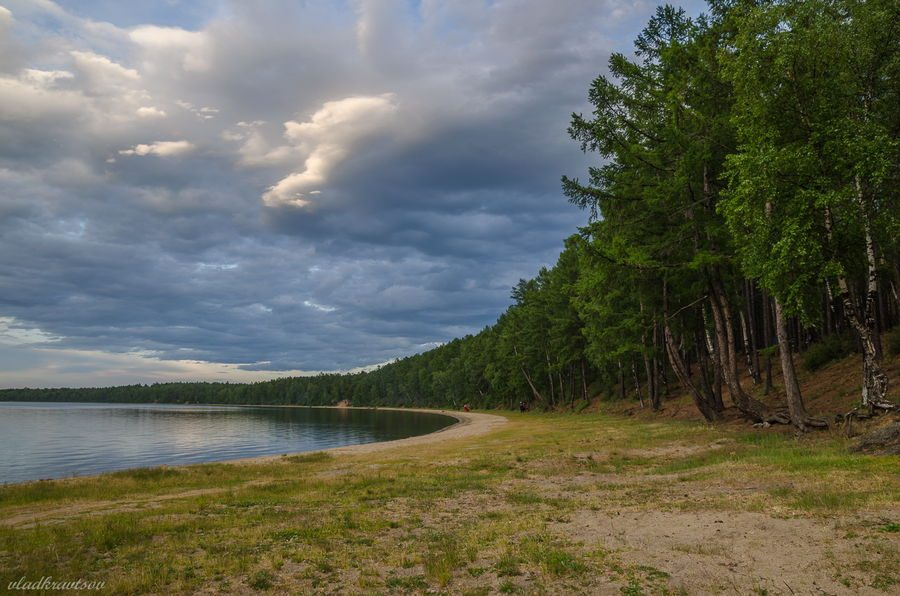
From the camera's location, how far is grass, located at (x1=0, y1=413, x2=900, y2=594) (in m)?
7.89

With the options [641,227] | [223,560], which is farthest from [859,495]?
[641,227]

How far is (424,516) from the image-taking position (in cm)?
1230

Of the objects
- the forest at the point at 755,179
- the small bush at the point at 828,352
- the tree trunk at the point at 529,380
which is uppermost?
the forest at the point at 755,179

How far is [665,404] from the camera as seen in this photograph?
153 feet

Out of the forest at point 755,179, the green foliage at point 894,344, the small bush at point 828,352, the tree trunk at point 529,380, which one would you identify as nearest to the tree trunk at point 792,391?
the forest at point 755,179

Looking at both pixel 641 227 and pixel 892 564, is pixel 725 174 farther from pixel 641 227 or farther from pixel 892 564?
pixel 892 564

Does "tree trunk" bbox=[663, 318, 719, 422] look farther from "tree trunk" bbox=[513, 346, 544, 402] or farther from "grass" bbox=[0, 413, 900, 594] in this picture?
"tree trunk" bbox=[513, 346, 544, 402]

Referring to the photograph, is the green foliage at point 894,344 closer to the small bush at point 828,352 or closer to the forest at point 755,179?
the forest at point 755,179

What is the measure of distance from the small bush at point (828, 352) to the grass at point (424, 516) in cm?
1732

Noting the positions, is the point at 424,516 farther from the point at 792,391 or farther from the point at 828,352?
the point at 828,352

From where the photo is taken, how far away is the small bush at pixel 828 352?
34562mm

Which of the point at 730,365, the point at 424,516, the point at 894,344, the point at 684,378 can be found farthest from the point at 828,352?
the point at 424,516

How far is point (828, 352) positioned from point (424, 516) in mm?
34261

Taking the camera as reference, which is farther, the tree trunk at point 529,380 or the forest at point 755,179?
the tree trunk at point 529,380
